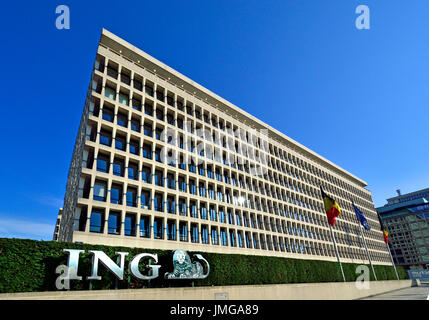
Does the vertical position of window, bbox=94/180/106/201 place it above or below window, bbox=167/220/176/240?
above

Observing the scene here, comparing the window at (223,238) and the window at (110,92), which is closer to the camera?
the window at (110,92)

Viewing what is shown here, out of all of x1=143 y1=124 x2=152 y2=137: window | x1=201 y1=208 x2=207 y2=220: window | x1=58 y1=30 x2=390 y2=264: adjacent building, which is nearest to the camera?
x1=58 y1=30 x2=390 y2=264: adjacent building

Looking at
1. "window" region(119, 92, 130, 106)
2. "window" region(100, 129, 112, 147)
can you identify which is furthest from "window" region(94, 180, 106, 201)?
"window" region(119, 92, 130, 106)

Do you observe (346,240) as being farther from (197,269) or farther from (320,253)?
(197,269)

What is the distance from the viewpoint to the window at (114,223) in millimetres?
28406

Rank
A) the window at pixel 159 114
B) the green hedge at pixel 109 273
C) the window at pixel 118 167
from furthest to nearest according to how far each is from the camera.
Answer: the window at pixel 159 114, the window at pixel 118 167, the green hedge at pixel 109 273

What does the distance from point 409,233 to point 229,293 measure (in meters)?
119

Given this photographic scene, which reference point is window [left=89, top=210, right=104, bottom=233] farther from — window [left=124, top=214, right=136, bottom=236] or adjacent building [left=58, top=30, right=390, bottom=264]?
window [left=124, top=214, right=136, bottom=236]

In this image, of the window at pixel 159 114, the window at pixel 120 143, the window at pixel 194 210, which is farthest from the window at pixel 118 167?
the window at pixel 194 210

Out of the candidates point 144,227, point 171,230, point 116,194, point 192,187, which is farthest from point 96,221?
point 192,187

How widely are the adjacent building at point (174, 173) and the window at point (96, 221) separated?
10 cm

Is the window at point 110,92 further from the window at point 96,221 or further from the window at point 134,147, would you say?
the window at point 96,221

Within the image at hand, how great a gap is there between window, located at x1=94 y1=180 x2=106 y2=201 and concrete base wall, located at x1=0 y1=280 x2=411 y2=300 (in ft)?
42.5

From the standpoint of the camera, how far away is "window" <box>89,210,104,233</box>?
27298mm
